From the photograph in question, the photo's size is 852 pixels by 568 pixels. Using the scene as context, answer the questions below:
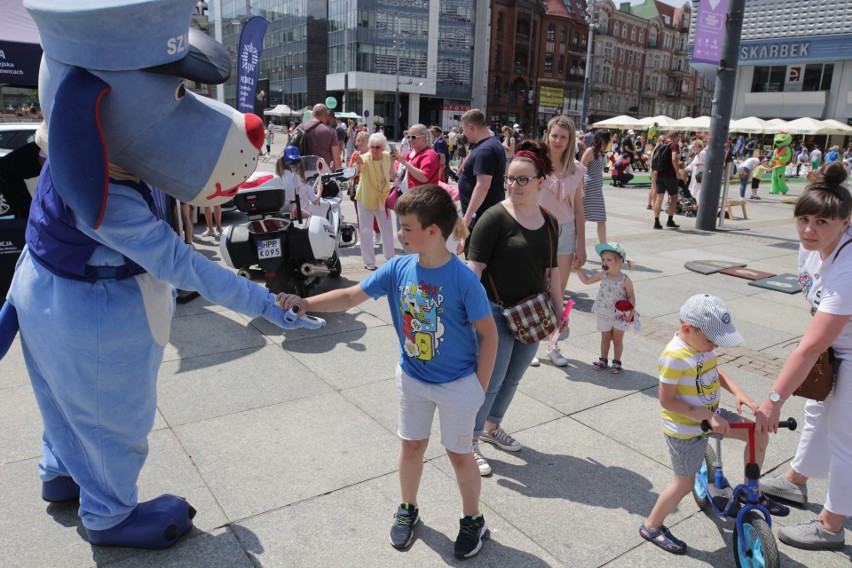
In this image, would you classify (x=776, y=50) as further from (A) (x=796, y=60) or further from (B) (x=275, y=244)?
(B) (x=275, y=244)

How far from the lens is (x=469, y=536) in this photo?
271 cm

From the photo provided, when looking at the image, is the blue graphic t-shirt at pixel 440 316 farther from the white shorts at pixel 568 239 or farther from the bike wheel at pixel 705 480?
the white shorts at pixel 568 239

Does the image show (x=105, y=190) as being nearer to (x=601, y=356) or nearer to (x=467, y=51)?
(x=601, y=356)

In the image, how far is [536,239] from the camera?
343 centimetres

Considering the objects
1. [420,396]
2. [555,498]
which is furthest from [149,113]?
[555,498]

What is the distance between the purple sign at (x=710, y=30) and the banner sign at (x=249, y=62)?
798 cm

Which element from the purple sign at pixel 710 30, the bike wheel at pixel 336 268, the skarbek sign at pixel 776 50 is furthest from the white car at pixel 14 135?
the skarbek sign at pixel 776 50

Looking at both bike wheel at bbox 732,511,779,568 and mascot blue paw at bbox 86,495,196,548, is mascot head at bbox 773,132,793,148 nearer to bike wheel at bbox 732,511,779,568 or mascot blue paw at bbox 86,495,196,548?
bike wheel at bbox 732,511,779,568

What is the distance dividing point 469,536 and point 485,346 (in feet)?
2.82

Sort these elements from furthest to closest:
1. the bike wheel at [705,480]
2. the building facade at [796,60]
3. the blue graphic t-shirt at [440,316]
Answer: the building facade at [796,60], the bike wheel at [705,480], the blue graphic t-shirt at [440,316]

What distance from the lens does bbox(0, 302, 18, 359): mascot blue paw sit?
2578 mm

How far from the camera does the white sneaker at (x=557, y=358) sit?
498 cm

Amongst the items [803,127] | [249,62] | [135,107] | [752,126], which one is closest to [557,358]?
[135,107]

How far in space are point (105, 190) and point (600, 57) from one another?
86108 mm
